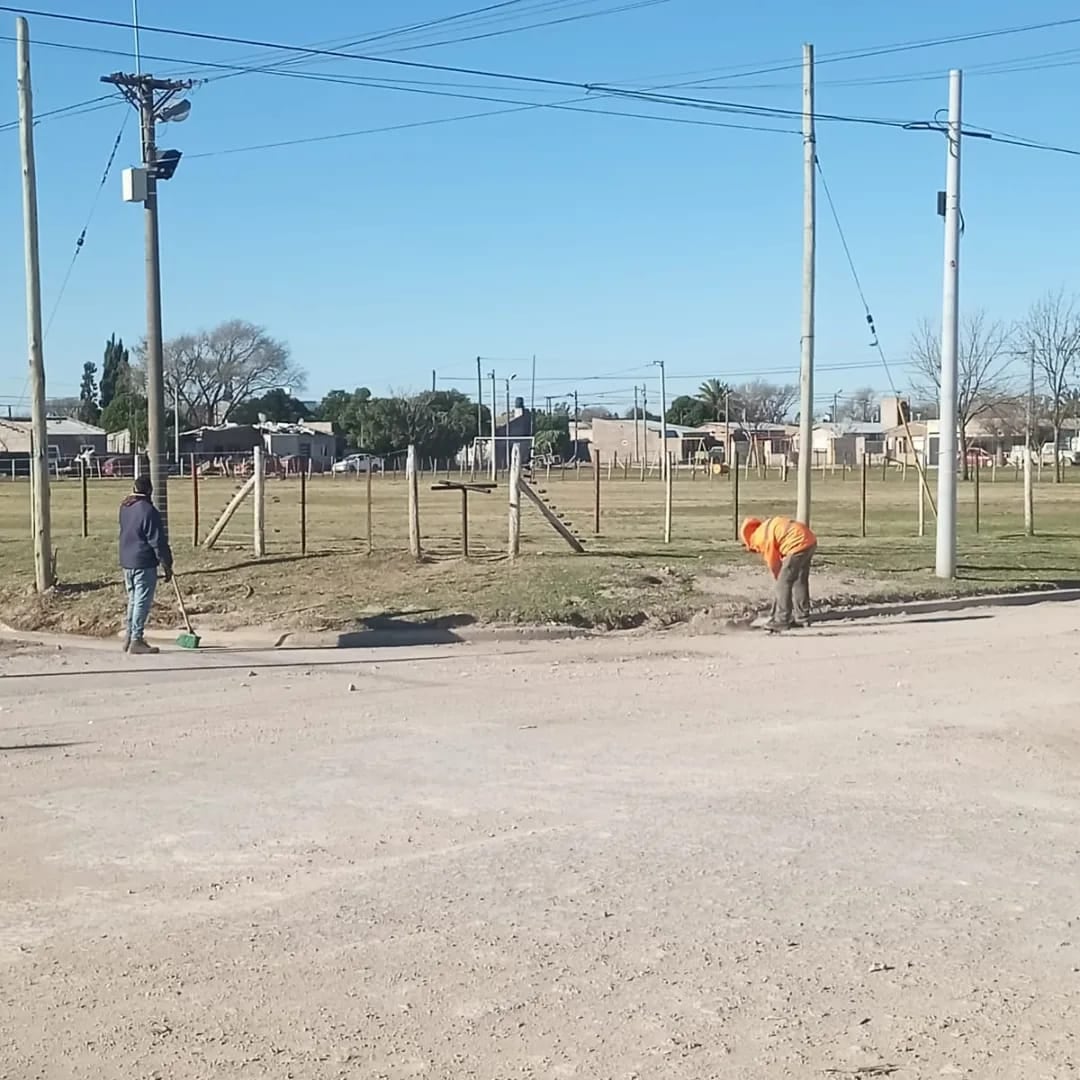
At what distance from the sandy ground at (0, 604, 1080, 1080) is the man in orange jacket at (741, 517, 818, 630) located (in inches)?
187

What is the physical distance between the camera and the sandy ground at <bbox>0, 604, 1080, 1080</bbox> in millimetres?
4938

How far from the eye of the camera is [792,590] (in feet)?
57.7

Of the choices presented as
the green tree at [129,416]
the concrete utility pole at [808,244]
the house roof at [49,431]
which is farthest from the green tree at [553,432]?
the concrete utility pole at [808,244]

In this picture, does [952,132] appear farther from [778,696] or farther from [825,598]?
[778,696]

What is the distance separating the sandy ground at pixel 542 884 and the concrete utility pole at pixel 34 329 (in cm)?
785

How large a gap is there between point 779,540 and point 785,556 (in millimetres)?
198

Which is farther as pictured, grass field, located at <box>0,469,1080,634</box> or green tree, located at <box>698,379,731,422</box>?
green tree, located at <box>698,379,731,422</box>

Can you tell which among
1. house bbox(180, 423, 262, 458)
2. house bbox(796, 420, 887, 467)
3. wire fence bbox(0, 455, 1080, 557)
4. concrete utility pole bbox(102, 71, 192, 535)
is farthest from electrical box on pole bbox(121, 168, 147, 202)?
house bbox(796, 420, 887, 467)

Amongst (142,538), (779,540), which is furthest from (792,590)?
(142,538)

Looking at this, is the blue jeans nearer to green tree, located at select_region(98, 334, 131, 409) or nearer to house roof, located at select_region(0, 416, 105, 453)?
house roof, located at select_region(0, 416, 105, 453)

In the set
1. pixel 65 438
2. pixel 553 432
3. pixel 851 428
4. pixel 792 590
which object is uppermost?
pixel 851 428

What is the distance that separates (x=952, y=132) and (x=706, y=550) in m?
7.23

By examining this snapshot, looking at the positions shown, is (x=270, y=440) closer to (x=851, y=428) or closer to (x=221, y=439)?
(x=221, y=439)

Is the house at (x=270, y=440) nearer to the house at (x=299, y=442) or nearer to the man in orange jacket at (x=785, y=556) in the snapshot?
the house at (x=299, y=442)
